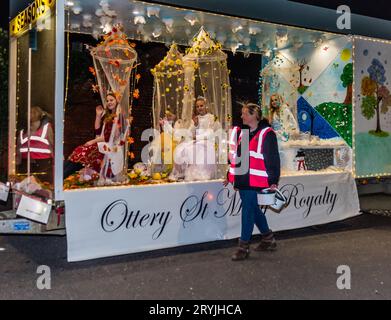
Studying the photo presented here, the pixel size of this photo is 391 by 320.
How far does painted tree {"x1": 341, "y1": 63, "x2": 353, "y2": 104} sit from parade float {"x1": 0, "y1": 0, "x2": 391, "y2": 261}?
2 cm

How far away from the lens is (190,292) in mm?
4137

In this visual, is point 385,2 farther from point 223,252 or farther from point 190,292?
point 190,292

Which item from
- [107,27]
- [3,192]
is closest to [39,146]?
[3,192]

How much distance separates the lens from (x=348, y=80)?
23.0 ft

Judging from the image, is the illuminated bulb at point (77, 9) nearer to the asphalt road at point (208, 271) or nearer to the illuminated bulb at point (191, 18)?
the illuminated bulb at point (191, 18)

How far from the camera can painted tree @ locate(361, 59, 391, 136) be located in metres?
7.05

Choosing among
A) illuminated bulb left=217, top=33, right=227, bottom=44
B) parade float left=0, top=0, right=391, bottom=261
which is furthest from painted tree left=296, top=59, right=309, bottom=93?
illuminated bulb left=217, top=33, right=227, bottom=44

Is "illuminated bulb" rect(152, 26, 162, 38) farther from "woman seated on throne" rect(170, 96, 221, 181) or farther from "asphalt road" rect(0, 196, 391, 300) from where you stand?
"asphalt road" rect(0, 196, 391, 300)

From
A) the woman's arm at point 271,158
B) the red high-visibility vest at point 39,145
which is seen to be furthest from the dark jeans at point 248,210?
the red high-visibility vest at point 39,145

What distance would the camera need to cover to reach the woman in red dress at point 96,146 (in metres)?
5.70

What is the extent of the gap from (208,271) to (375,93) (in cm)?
409

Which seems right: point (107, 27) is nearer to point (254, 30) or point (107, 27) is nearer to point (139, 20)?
point (139, 20)

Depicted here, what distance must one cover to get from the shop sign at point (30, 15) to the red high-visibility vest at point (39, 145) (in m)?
1.14
